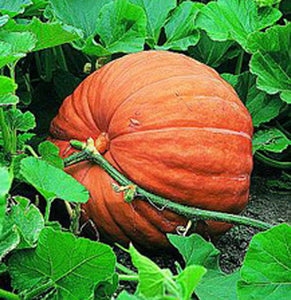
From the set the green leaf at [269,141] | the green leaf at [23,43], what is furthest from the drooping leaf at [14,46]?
the green leaf at [269,141]

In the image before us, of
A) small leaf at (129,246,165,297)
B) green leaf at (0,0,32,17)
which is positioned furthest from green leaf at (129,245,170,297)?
green leaf at (0,0,32,17)

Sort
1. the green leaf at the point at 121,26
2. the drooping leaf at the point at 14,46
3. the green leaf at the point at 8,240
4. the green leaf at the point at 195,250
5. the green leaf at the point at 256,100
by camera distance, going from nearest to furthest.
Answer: the green leaf at the point at 8,240
the drooping leaf at the point at 14,46
the green leaf at the point at 195,250
the green leaf at the point at 121,26
the green leaf at the point at 256,100

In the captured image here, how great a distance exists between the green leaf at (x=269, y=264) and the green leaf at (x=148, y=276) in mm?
387

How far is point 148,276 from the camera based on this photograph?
0.76 m

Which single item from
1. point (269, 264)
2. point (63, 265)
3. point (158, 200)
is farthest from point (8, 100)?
point (269, 264)

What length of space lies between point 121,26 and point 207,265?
0.69 metres

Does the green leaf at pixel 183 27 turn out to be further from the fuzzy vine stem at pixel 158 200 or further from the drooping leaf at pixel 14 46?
the drooping leaf at pixel 14 46

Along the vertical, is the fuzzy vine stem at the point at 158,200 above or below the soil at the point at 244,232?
above

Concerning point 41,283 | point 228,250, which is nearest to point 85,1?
point 228,250

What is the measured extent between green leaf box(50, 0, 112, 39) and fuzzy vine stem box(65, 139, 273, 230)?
0.39 meters

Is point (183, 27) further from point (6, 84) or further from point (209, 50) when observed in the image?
point (6, 84)

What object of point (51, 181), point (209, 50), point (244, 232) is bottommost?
point (244, 232)

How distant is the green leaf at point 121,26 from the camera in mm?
1670

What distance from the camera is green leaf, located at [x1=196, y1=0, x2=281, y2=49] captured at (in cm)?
183
